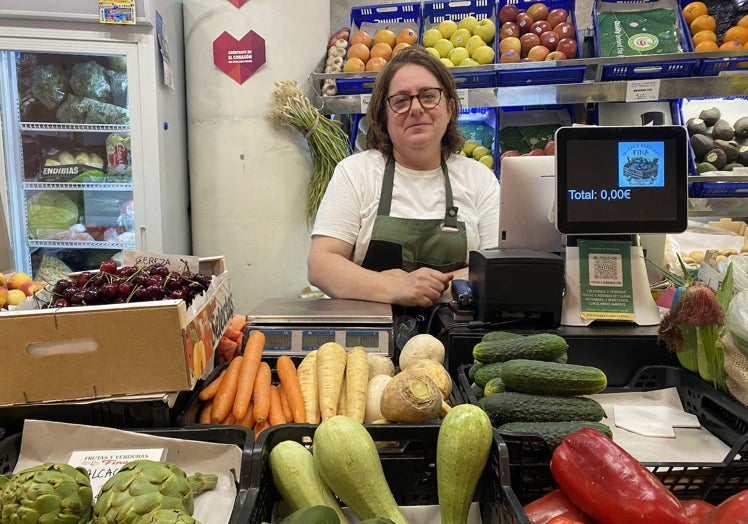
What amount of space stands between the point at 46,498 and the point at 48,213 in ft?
9.80

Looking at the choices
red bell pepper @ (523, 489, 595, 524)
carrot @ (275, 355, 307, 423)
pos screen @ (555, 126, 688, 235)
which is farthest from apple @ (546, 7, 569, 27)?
red bell pepper @ (523, 489, 595, 524)

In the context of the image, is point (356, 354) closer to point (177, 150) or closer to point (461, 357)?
point (461, 357)

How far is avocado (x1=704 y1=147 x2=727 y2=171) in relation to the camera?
9.66ft

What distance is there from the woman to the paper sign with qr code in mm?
648

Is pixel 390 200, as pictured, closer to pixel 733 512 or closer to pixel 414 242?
pixel 414 242

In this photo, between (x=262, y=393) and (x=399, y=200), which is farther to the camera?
Answer: (x=399, y=200)

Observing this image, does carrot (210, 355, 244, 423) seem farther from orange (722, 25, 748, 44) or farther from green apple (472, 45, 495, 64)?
orange (722, 25, 748, 44)

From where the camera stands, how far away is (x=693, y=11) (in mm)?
3070

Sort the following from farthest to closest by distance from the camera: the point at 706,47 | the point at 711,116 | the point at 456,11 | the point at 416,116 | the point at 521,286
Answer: the point at 456,11, the point at 711,116, the point at 706,47, the point at 416,116, the point at 521,286

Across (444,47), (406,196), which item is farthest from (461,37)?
(406,196)

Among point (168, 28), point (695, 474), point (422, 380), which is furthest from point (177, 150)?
point (695, 474)

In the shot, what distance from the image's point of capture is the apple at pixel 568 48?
3.06 meters

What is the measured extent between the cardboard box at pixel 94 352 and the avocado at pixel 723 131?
130 inches

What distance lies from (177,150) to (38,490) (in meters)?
2.89
